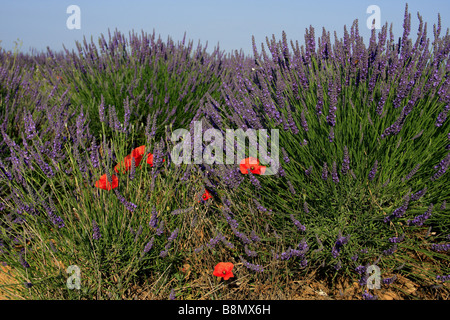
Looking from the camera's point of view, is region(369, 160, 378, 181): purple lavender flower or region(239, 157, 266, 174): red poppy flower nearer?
region(369, 160, 378, 181): purple lavender flower

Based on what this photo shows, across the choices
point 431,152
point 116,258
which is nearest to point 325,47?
point 431,152

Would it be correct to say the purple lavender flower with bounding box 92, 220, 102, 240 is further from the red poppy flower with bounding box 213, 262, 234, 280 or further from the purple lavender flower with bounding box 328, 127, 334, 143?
the purple lavender flower with bounding box 328, 127, 334, 143

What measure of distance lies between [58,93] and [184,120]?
1.52m

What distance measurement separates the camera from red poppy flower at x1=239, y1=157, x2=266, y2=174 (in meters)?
2.13

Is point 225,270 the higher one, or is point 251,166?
point 251,166

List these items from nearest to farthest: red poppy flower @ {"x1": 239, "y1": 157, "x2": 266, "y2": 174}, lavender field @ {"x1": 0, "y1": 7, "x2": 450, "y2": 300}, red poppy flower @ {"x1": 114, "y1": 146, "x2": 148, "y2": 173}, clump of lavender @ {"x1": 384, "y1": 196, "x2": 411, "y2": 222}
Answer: clump of lavender @ {"x1": 384, "y1": 196, "x2": 411, "y2": 222}, lavender field @ {"x1": 0, "y1": 7, "x2": 450, "y2": 300}, red poppy flower @ {"x1": 239, "y1": 157, "x2": 266, "y2": 174}, red poppy flower @ {"x1": 114, "y1": 146, "x2": 148, "y2": 173}

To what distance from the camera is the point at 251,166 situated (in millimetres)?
→ 2143

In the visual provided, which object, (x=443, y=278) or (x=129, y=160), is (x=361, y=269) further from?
(x=129, y=160)

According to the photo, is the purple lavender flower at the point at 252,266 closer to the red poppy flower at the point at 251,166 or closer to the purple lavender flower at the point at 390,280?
the red poppy flower at the point at 251,166

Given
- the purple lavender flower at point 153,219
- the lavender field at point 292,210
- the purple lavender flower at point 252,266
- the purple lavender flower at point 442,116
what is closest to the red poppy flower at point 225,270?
the lavender field at point 292,210

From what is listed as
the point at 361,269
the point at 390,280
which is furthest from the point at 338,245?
the point at 390,280

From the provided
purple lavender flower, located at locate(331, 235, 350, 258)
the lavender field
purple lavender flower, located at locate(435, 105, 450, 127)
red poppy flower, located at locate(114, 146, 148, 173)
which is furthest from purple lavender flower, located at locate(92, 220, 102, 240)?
purple lavender flower, located at locate(435, 105, 450, 127)
